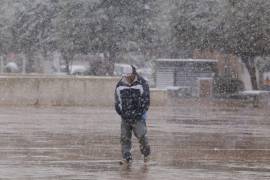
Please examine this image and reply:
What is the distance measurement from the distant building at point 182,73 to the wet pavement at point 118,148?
27.2 meters

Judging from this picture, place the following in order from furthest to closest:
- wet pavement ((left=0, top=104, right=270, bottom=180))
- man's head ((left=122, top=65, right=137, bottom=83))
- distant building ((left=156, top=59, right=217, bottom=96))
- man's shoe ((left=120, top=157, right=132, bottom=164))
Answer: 1. distant building ((left=156, top=59, right=217, bottom=96))
2. man's head ((left=122, top=65, right=137, bottom=83))
3. man's shoe ((left=120, top=157, right=132, bottom=164))
4. wet pavement ((left=0, top=104, right=270, bottom=180))

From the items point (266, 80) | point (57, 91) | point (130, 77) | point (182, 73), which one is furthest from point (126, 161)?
point (266, 80)

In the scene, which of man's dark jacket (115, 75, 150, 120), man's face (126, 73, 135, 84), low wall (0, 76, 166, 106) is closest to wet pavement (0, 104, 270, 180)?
man's dark jacket (115, 75, 150, 120)

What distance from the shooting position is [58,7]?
6084 cm

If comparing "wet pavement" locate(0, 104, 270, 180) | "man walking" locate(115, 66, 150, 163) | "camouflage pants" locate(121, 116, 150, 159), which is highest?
"man walking" locate(115, 66, 150, 163)

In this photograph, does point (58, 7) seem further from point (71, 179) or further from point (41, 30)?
point (71, 179)

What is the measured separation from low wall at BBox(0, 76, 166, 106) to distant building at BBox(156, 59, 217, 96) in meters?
21.5

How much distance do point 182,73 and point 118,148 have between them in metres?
41.3

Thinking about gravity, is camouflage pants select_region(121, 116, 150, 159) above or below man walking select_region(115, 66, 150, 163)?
below

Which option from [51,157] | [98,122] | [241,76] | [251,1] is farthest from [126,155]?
[241,76]

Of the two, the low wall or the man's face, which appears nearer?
the man's face

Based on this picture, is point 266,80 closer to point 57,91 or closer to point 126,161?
point 57,91

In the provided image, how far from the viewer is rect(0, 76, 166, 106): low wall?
117 feet

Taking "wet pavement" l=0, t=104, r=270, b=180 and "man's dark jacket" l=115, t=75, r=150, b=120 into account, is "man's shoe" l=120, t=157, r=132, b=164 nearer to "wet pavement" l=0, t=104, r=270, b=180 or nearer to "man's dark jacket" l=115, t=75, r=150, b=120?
"wet pavement" l=0, t=104, r=270, b=180
